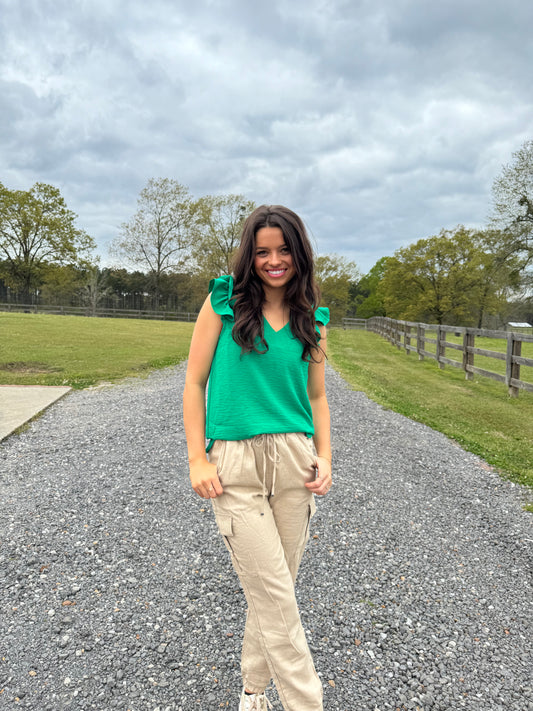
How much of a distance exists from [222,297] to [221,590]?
194 centimetres

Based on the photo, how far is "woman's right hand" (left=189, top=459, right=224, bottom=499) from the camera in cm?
156

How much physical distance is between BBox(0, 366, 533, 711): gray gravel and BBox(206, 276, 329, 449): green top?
127 cm

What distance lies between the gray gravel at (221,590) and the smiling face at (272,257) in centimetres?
177

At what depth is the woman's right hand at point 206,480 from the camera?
5.12ft

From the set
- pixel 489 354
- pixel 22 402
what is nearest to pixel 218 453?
pixel 22 402

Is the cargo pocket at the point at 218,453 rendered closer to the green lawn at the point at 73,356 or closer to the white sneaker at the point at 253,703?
the white sneaker at the point at 253,703

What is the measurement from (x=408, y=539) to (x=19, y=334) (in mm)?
17090

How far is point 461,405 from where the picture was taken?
8555 millimetres

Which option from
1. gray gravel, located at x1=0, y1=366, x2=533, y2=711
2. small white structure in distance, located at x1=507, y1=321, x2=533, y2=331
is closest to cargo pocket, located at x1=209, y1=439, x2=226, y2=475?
gray gravel, located at x1=0, y1=366, x2=533, y2=711

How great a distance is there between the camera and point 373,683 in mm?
2080

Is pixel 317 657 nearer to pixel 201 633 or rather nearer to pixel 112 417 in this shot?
pixel 201 633

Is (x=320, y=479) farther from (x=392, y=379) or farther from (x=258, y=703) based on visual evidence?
(x=392, y=379)

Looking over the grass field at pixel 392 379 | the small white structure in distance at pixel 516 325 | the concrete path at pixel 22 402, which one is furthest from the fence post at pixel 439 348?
the small white structure in distance at pixel 516 325

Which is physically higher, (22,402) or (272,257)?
(272,257)
